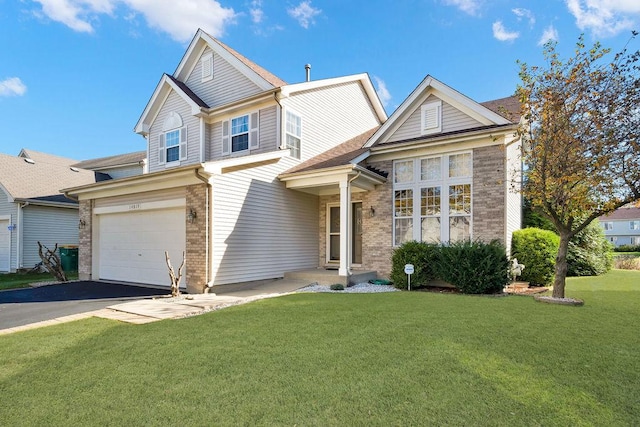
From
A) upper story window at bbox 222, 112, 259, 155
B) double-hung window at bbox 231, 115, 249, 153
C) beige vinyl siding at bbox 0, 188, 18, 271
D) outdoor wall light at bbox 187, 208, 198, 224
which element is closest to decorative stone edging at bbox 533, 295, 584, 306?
outdoor wall light at bbox 187, 208, 198, 224

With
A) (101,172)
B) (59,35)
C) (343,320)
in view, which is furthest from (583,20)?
(101,172)

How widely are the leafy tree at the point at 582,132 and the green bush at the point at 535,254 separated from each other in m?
2.89

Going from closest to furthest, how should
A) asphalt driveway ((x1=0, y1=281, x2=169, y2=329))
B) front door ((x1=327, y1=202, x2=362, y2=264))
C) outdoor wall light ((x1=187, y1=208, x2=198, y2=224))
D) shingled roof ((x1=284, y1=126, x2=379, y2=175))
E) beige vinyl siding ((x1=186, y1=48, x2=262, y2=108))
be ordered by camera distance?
asphalt driveway ((x1=0, y1=281, x2=169, y2=329)), outdoor wall light ((x1=187, y1=208, x2=198, y2=224)), shingled roof ((x1=284, y1=126, x2=379, y2=175)), front door ((x1=327, y1=202, x2=362, y2=264)), beige vinyl siding ((x1=186, y1=48, x2=262, y2=108))

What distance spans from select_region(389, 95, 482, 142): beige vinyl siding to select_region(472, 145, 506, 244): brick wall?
3.64ft

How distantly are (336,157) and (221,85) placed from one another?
593cm

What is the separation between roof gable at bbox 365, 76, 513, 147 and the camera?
411 inches

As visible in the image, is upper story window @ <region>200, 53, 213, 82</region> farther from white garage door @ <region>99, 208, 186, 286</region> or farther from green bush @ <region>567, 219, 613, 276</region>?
green bush @ <region>567, 219, 613, 276</region>

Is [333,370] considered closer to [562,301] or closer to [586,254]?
[562,301]

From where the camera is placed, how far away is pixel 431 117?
11477 millimetres

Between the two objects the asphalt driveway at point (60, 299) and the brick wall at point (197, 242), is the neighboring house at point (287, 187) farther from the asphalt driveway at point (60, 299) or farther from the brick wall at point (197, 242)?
the asphalt driveway at point (60, 299)

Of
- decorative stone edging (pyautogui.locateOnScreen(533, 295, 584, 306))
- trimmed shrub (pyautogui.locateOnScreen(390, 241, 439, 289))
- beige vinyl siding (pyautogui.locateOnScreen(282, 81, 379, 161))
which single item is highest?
beige vinyl siding (pyautogui.locateOnScreen(282, 81, 379, 161))

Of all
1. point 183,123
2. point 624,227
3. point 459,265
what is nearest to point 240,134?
point 183,123

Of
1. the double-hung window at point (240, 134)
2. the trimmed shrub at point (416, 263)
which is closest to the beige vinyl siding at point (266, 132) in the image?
the double-hung window at point (240, 134)

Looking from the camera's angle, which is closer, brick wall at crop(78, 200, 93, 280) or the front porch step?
the front porch step
